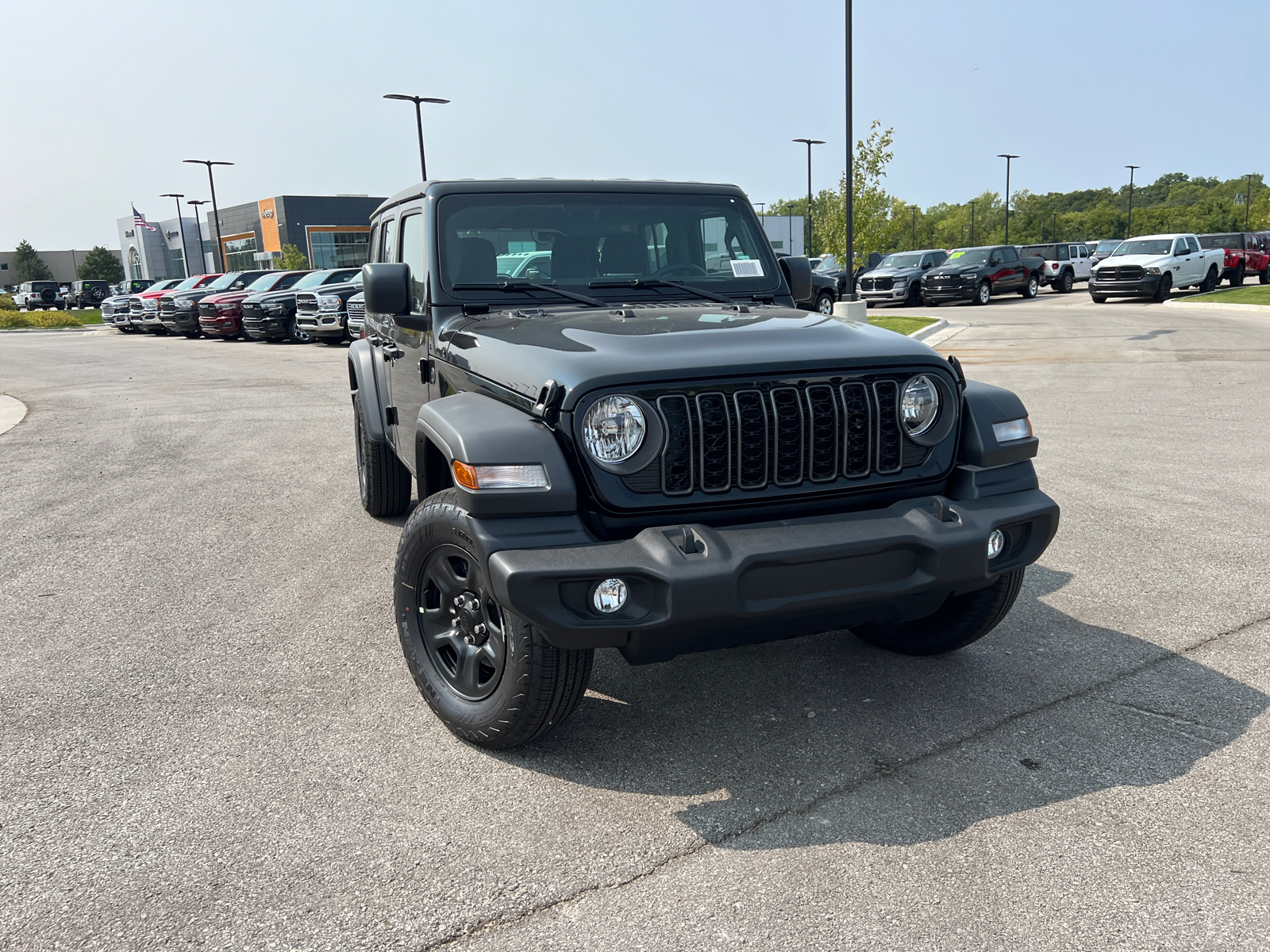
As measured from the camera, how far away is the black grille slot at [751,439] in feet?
10.5

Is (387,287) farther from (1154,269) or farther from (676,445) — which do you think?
(1154,269)

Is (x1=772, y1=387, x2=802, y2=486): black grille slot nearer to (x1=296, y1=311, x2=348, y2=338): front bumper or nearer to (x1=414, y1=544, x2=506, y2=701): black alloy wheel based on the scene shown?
(x1=414, y1=544, x2=506, y2=701): black alloy wheel

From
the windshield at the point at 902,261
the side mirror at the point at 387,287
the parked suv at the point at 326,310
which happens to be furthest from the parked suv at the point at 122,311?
the side mirror at the point at 387,287

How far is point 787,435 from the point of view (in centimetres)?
328

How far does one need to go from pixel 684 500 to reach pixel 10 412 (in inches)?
507

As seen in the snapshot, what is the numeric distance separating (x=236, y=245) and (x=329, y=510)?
96934 millimetres

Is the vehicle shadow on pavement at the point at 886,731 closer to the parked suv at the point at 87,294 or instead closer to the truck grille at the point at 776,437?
the truck grille at the point at 776,437

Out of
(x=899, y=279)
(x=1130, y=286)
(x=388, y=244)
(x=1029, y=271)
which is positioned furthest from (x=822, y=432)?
(x=1029, y=271)

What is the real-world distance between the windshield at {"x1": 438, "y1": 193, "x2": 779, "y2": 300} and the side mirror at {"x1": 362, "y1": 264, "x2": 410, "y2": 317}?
177mm

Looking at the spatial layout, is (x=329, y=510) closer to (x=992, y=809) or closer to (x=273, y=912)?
(x=273, y=912)

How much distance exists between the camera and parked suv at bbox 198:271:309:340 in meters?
27.1

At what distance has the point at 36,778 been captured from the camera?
11.0 feet

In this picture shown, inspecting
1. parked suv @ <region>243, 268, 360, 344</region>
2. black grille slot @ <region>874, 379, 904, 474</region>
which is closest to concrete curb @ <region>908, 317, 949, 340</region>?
parked suv @ <region>243, 268, 360, 344</region>

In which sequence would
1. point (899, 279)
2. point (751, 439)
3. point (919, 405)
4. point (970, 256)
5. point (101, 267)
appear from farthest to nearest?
point (101, 267) → point (970, 256) → point (899, 279) → point (919, 405) → point (751, 439)
